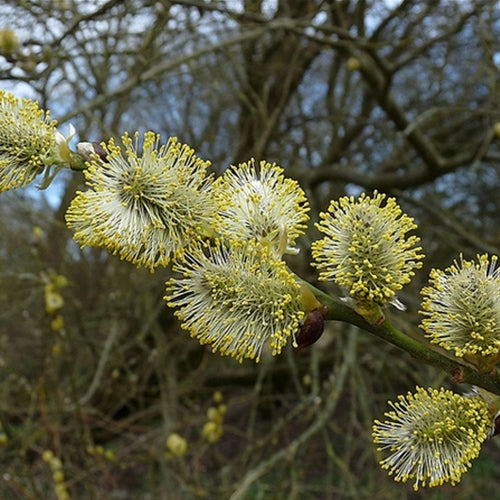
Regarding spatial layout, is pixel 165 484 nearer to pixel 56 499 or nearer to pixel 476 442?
pixel 56 499

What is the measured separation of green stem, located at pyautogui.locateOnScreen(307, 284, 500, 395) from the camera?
97 cm

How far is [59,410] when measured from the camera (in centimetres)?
324

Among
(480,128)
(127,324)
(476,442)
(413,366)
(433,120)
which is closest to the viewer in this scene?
(476,442)

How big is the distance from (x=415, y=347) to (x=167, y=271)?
10.2ft

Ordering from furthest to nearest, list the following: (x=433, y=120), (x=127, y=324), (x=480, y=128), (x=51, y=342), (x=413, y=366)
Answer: (x=480, y=128) → (x=433, y=120) → (x=127, y=324) → (x=413, y=366) → (x=51, y=342)

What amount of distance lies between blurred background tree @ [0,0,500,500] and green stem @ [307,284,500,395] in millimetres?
1508

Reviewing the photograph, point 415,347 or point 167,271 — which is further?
point 167,271

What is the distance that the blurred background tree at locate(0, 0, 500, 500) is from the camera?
117 inches

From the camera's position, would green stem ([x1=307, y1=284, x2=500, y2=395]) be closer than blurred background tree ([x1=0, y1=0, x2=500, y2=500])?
Yes

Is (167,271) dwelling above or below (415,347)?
above

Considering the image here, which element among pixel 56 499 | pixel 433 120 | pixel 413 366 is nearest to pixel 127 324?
pixel 56 499

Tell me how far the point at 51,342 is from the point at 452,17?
3.20m

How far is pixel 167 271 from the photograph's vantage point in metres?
3.99

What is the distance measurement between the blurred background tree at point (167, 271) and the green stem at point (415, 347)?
1.51 m
